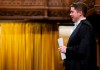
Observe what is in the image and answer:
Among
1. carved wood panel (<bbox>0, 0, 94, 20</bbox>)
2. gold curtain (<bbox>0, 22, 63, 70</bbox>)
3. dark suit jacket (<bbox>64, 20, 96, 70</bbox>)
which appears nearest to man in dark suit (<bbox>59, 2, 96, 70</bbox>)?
dark suit jacket (<bbox>64, 20, 96, 70</bbox>)

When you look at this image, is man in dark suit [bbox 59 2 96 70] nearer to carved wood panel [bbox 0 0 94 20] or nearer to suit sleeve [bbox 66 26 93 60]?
suit sleeve [bbox 66 26 93 60]

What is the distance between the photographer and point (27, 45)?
6391mm

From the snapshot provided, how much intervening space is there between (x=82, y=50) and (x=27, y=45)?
2.74 m

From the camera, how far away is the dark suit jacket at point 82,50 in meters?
3.80

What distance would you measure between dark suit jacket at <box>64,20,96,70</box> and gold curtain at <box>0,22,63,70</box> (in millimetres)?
2494

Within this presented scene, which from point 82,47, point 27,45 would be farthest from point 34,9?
point 82,47

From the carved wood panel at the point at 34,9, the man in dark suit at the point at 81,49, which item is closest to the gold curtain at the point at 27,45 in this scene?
the carved wood panel at the point at 34,9

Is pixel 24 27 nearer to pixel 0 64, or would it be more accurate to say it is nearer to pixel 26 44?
pixel 26 44

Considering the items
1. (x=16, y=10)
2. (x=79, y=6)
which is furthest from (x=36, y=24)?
(x=79, y=6)

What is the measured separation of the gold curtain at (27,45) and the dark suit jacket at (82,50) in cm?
249

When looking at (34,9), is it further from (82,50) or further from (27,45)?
(82,50)

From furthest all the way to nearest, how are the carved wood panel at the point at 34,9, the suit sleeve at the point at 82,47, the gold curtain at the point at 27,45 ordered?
the gold curtain at the point at 27,45
the carved wood panel at the point at 34,9
the suit sleeve at the point at 82,47

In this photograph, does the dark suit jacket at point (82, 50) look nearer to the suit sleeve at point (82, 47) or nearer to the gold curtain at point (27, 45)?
the suit sleeve at point (82, 47)

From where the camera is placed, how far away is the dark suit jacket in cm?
380
